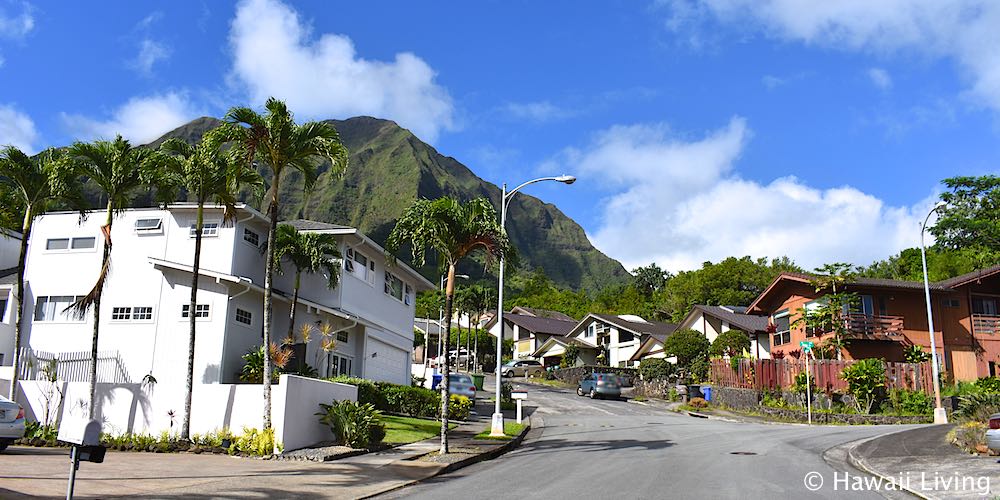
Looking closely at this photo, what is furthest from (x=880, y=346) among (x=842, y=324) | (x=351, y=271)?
(x=351, y=271)

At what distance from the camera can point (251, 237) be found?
2736 centimetres

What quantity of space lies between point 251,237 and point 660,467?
18.3 m

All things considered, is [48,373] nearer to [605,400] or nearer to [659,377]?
[605,400]

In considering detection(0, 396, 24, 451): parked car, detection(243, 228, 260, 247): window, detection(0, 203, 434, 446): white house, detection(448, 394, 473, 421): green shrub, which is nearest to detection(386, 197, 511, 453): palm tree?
detection(0, 203, 434, 446): white house

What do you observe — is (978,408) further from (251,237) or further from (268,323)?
(251,237)

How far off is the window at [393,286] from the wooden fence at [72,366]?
40.5 feet

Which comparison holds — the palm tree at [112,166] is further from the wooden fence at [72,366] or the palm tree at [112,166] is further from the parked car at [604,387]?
the parked car at [604,387]

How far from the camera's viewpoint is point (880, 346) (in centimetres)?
3988

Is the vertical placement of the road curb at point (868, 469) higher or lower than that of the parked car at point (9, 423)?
lower

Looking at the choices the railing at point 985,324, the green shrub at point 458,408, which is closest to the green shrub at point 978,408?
the green shrub at point 458,408

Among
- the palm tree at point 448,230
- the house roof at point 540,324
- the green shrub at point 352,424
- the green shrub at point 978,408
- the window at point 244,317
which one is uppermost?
the house roof at point 540,324

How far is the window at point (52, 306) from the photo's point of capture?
1059 inches

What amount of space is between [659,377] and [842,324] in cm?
1428

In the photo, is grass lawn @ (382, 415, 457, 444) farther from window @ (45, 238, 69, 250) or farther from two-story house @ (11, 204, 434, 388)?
window @ (45, 238, 69, 250)
